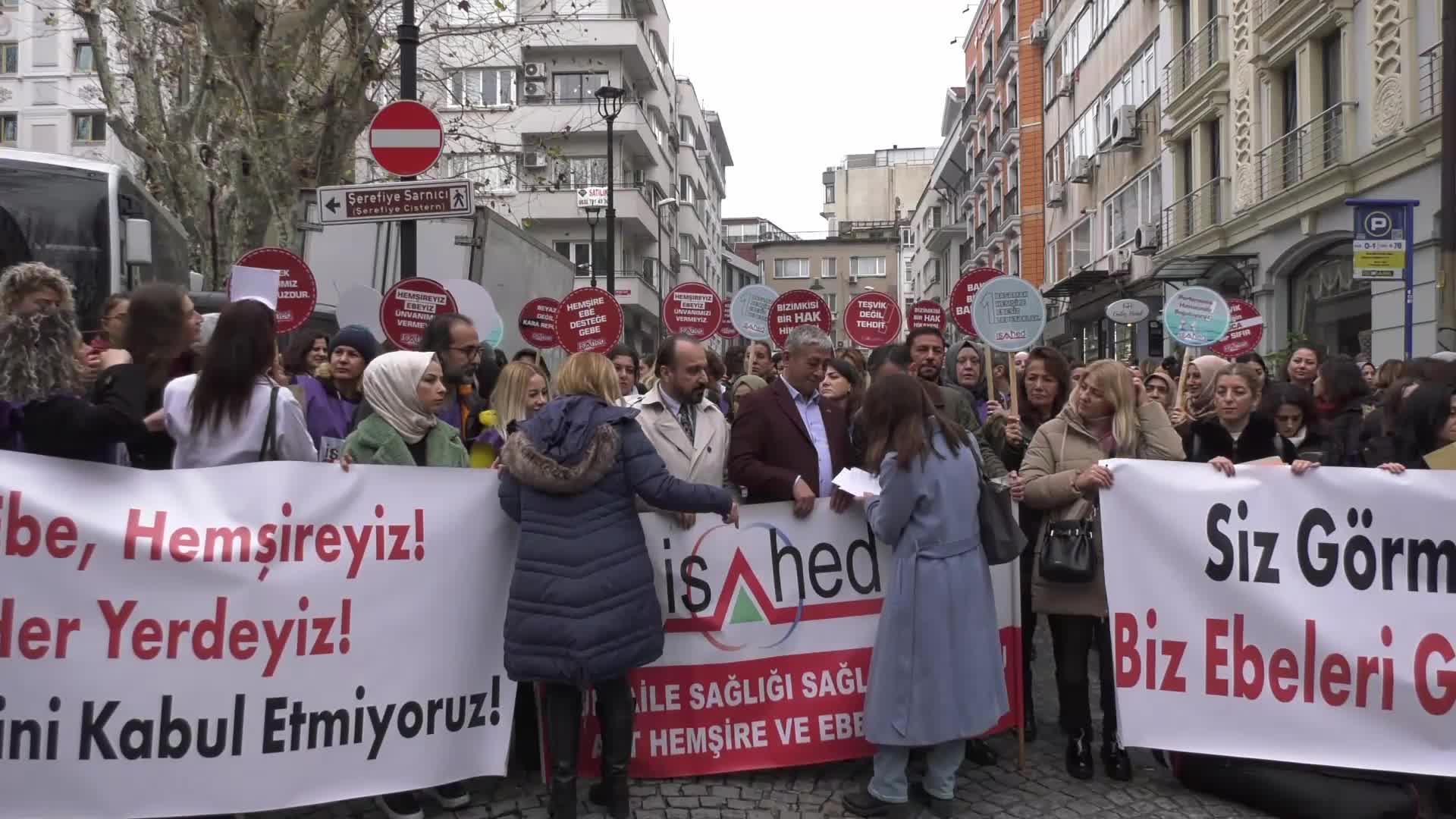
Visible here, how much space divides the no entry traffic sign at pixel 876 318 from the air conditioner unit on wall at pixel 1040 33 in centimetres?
3427

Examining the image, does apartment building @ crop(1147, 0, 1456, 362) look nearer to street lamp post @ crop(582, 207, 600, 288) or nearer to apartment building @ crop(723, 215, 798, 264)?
street lamp post @ crop(582, 207, 600, 288)

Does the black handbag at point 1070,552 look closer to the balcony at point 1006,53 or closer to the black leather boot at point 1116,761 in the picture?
the black leather boot at point 1116,761

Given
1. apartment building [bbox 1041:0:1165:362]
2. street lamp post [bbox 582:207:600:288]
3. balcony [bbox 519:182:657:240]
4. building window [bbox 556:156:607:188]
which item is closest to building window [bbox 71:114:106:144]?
balcony [bbox 519:182:657:240]

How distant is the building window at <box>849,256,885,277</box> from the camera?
318 feet

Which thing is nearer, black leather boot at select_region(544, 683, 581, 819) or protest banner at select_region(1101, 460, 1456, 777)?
black leather boot at select_region(544, 683, 581, 819)

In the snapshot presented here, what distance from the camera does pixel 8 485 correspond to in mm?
4512

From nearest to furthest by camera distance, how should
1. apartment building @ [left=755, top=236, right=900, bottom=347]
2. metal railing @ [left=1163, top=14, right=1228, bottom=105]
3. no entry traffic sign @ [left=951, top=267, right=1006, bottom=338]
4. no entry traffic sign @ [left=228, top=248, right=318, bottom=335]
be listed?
no entry traffic sign @ [left=228, top=248, right=318, bottom=335] → no entry traffic sign @ [left=951, top=267, right=1006, bottom=338] → metal railing @ [left=1163, top=14, right=1228, bottom=105] → apartment building @ [left=755, top=236, right=900, bottom=347]

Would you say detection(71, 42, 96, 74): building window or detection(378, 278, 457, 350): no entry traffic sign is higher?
detection(71, 42, 96, 74): building window

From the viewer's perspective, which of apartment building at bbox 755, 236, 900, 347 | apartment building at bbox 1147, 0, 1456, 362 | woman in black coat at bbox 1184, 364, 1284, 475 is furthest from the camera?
apartment building at bbox 755, 236, 900, 347

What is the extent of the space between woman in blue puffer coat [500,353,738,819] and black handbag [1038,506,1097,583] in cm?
143

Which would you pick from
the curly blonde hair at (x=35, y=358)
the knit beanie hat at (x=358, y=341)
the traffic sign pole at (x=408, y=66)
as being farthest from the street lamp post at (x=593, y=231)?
the curly blonde hair at (x=35, y=358)

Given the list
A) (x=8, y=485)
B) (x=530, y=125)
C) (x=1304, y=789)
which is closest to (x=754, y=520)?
(x=1304, y=789)

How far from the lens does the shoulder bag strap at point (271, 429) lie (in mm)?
4777

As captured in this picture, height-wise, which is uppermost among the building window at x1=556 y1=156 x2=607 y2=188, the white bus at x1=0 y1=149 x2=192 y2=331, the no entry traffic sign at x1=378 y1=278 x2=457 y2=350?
the building window at x1=556 y1=156 x2=607 y2=188
